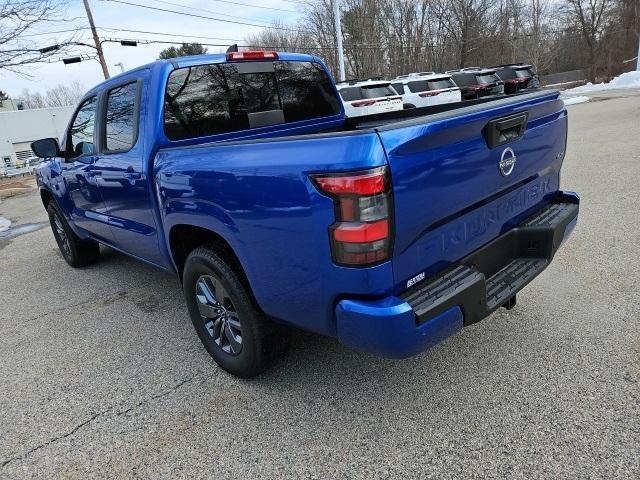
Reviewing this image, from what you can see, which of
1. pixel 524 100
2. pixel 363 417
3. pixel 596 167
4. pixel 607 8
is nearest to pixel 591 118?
pixel 596 167

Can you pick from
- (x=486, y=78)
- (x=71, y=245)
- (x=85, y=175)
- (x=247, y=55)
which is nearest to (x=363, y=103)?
(x=486, y=78)

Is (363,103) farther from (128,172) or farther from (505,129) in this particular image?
(505,129)

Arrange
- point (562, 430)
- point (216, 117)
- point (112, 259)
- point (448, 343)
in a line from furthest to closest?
1. point (112, 259)
2. point (216, 117)
3. point (448, 343)
4. point (562, 430)

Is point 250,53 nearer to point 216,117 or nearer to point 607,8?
point 216,117

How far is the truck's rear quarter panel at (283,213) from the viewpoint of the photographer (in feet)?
6.48

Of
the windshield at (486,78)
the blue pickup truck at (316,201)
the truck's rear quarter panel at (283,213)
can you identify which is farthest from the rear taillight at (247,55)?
the windshield at (486,78)

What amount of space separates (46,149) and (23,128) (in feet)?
147

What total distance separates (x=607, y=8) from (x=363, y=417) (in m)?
48.9

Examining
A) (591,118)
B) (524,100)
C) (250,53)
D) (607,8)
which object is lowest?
(591,118)

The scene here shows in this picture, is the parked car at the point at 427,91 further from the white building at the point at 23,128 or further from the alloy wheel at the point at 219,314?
the white building at the point at 23,128

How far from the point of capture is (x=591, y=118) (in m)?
14.3

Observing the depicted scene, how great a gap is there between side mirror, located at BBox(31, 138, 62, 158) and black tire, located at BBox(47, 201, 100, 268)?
1.00 m

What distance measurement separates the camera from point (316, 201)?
78.4 inches

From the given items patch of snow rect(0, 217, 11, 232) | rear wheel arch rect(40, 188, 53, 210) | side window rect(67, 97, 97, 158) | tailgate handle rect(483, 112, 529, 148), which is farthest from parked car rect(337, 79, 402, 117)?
tailgate handle rect(483, 112, 529, 148)
